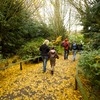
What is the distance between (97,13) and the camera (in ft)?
26.3

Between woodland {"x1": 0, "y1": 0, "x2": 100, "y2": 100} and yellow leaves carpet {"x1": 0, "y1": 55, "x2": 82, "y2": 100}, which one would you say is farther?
yellow leaves carpet {"x1": 0, "y1": 55, "x2": 82, "y2": 100}

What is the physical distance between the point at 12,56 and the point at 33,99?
33.1ft

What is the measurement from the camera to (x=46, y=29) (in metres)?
20.6

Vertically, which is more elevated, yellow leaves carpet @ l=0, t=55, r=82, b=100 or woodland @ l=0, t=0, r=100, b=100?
woodland @ l=0, t=0, r=100, b=100

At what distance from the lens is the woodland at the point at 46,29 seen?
6340mm

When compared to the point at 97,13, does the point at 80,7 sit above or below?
above

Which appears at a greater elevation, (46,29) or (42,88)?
(46,29)

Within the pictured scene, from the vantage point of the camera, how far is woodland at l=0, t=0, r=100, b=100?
6.34 metres

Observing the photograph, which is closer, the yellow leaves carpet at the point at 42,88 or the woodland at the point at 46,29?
the woodland at the point at 46,29

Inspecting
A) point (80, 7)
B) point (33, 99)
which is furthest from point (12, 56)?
point (33, 99)

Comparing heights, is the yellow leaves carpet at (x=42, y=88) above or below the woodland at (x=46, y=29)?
below

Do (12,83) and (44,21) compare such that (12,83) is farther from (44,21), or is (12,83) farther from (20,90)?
(44,21)

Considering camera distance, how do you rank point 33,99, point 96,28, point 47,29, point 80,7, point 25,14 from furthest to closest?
1. point 47,29
2. point 25,14
3. point 80,7
4. point 96,28
5. point 33,99

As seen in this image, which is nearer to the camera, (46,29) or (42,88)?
(42,88)
